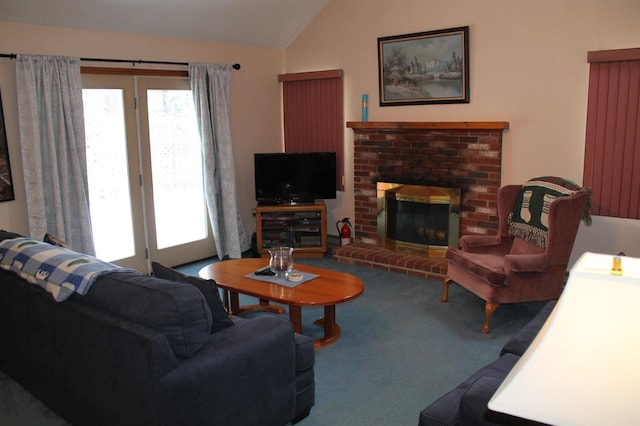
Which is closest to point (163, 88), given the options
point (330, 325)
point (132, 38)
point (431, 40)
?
point (132, 38)

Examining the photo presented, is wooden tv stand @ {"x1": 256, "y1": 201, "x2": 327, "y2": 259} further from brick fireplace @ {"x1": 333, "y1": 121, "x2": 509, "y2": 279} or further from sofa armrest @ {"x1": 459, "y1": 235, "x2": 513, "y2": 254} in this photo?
sofa armrest @ {"x1": 459, "y1": 235, "x2": 513, "y2": 254}

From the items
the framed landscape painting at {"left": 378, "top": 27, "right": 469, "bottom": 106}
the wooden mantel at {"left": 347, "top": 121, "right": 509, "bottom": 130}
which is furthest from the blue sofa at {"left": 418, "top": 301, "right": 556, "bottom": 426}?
the framed landscape painting at {"left": 378, "top": 27, "right": 469, "bottom": 106}

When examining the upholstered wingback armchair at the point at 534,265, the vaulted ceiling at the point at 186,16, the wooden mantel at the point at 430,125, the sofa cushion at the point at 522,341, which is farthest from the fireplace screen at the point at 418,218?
the sofa cushion at the point at 522,341

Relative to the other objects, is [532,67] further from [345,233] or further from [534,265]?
[345,233]

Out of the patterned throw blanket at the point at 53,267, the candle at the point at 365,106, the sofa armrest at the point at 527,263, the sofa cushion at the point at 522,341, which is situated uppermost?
the candle at the point at 365,106

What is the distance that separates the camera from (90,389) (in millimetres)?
2691

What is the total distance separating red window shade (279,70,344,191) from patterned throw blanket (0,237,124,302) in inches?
155

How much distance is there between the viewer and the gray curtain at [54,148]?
465cm

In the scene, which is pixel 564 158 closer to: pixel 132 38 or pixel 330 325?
pixel 330 325

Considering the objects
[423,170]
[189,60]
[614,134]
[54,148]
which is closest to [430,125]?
[423,170]

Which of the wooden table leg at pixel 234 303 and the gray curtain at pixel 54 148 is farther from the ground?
the gray curtain at pixel 54 148

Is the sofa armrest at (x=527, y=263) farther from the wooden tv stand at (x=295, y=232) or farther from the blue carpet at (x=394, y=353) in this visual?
the wooden tv stand at (x=295, y=232)

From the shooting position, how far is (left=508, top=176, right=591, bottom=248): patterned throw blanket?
440 centimetres

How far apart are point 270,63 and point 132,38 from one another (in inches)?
71.9
